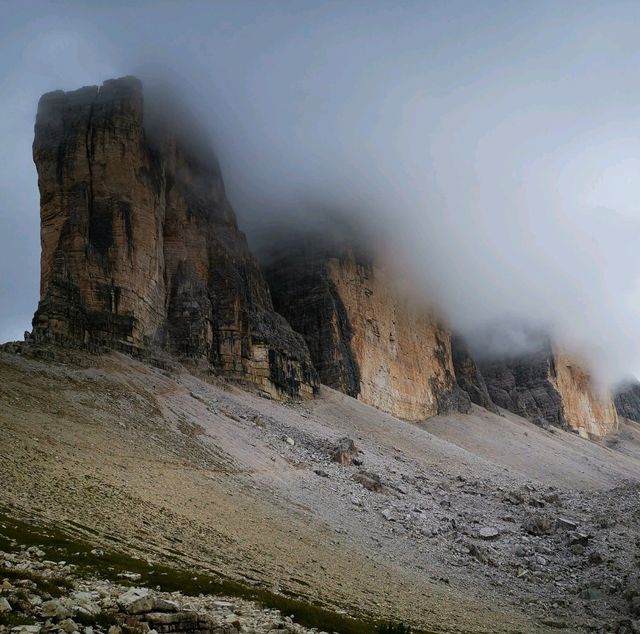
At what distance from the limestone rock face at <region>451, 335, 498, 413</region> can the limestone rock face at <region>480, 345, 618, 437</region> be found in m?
16.9

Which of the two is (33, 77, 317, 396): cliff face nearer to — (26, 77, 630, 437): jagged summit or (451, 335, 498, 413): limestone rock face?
(26, 77, 630, 437): jagged summit

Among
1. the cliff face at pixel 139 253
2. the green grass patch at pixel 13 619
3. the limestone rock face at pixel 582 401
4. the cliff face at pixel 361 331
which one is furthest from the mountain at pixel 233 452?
the limestone rock face at pixel 582 401

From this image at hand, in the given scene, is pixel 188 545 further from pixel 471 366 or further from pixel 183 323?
pixel 471 366

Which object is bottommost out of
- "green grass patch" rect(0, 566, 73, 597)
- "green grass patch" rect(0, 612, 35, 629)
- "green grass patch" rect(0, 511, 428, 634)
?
"green grass patch" rect(0, 511, 428, 634)

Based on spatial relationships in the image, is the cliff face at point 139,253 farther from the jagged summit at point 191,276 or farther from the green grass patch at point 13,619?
the green grass patch at point 13,619

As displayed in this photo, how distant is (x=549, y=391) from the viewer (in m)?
162

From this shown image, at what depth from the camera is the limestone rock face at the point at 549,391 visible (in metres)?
158

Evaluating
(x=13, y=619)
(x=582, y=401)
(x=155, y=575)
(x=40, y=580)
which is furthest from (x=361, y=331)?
(x=582, y=401)

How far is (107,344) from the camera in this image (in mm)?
61969

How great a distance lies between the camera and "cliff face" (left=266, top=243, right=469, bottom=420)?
10369 cm

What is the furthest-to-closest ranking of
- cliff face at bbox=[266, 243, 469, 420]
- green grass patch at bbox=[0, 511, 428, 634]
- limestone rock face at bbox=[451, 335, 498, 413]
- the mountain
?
limestone rock face at bbox=[451, 335, 498, 413], cliff face at bbox=[266, 243, 469, 420], the mountain, green grass patch at bbox=[0, 511, 428, 634]

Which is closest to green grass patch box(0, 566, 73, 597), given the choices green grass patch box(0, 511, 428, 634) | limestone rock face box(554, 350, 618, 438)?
green grass patch box(0, 511, 428, 634)

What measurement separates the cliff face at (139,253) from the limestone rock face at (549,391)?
87453 millimetres

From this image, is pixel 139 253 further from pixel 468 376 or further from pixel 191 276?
pixel 468 376
